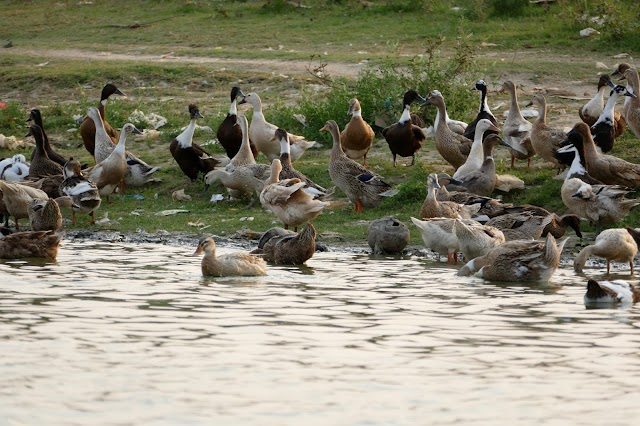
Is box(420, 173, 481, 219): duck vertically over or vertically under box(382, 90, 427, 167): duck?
under

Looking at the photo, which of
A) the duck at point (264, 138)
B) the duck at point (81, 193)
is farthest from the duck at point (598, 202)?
the duck at point (81, 193)

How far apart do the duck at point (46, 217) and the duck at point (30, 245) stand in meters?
1.22

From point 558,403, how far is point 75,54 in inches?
851

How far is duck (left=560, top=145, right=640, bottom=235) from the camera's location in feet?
42.9

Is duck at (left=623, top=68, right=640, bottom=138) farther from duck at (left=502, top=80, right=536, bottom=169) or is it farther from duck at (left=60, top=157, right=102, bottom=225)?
duck at (left=60, top=157, right=102, bottom=225)

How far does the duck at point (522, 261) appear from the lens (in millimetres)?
10898

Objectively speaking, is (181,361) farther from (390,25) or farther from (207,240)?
(390,25)

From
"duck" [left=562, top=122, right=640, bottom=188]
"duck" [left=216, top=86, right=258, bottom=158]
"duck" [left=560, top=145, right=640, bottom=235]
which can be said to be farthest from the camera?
"duck" [left=216, top=86, right=258, bottom=158]

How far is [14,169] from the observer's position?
16.7 metres

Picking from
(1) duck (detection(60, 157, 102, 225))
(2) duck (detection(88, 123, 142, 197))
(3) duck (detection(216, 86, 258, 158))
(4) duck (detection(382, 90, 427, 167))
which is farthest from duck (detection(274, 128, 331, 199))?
(1) duck (detection(60, 157, 102, 225))

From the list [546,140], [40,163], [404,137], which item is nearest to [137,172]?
[40,163]

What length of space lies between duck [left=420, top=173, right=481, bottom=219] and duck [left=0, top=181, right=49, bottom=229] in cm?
460

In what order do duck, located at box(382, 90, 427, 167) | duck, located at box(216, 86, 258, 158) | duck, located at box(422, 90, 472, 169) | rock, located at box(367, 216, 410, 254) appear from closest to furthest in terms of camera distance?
rock, located at box(367, 216, 410, 254) → duck, located at box(422, 90, 472, 169) → duck, located at box(382, 90, 427, 167) → duck, located at box(216, 86, 258, 158)

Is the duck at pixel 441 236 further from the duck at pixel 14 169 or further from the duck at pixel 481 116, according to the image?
the duck at pixel 14 169
